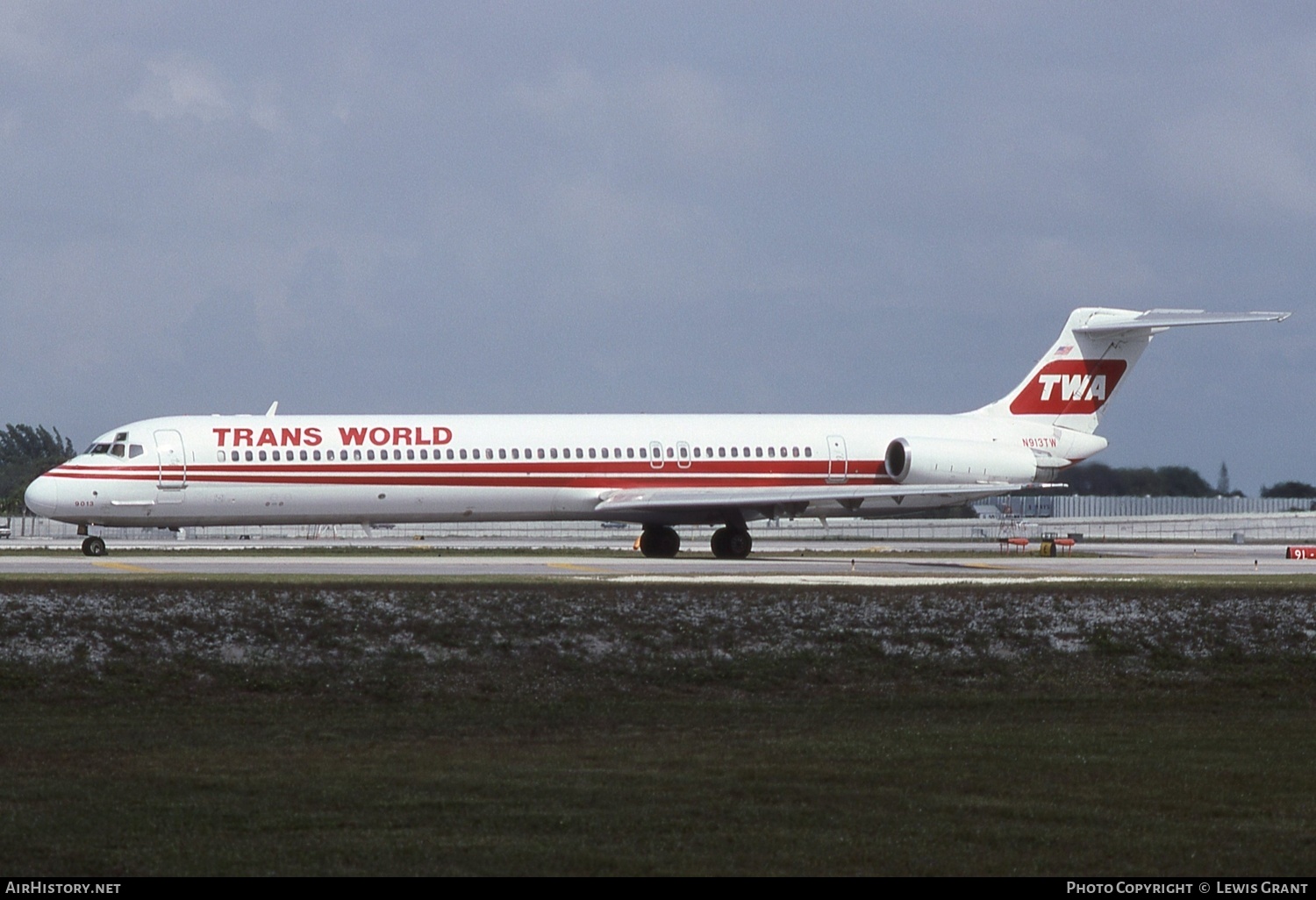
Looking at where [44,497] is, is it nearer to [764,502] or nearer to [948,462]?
[764,502]

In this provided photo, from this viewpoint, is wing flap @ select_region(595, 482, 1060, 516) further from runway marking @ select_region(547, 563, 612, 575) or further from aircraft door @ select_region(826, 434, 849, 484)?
runway marking @ select_region(547, 563, 612, 575)

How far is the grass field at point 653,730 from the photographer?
1070 cm

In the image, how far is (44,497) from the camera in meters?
38.7

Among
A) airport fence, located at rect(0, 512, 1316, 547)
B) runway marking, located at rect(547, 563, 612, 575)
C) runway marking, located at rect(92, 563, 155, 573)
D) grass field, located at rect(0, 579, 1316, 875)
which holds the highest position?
airport fence, located at rect(0, 512, 1316, 547)

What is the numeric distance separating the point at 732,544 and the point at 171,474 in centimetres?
1380

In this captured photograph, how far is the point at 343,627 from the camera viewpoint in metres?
21.0

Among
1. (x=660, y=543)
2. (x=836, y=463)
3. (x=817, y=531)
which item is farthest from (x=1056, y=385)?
(x=817, y=531)

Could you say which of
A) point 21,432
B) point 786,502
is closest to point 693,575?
point 786,502

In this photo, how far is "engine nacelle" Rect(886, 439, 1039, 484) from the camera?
1708 inches

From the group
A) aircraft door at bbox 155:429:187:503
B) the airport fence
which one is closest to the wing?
aircraft door at bbox 155:429:187:503

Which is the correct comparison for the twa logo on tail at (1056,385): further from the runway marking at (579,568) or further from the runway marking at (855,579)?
the runway marking at (579,568)

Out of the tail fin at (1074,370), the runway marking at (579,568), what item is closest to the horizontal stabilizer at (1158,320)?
the tail fin at (1074,370)

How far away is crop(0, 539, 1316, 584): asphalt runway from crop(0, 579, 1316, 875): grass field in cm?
564
